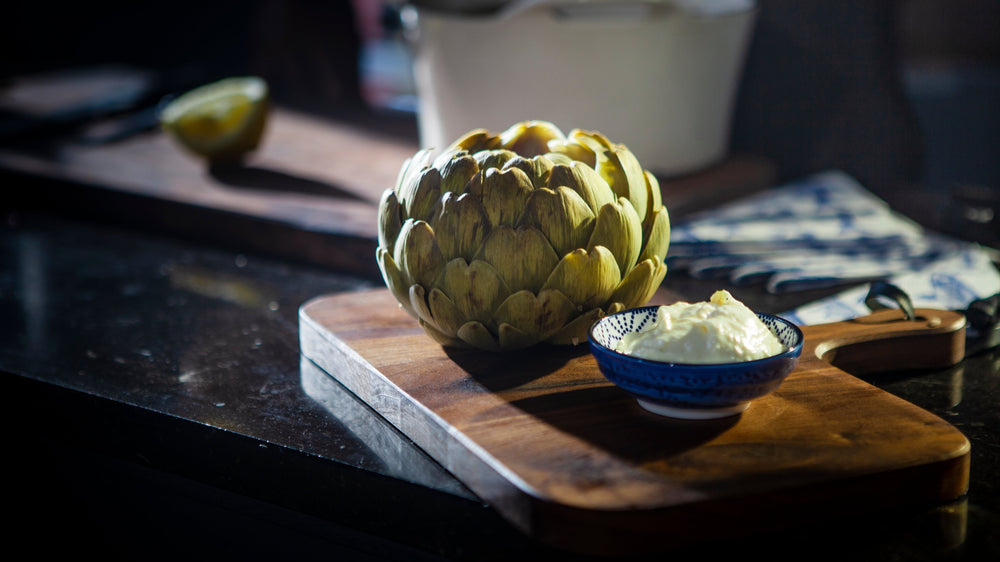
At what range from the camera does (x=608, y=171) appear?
27.1 inches

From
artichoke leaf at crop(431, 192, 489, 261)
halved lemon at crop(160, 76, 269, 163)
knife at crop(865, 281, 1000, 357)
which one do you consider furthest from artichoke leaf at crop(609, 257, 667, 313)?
halved lemon at crop(160, 76, 269, 163)

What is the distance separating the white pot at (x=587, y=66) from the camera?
1052 mm

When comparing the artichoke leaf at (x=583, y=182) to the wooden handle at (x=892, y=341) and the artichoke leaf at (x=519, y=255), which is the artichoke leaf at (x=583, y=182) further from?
the wooden handle at (x=892, y=341)

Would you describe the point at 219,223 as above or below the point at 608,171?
below

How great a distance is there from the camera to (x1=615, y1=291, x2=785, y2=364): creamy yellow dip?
1.86 ft

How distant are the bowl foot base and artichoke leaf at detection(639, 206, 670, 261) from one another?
0.15 metres

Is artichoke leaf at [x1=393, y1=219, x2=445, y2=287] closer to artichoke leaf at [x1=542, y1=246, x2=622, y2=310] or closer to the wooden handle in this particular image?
artichoke leaf at [x1=542, y1=246, x2=622, y2=310]

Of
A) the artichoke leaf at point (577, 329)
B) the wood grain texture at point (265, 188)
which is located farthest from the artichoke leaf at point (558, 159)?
the wood grain texture at point (265, 188)

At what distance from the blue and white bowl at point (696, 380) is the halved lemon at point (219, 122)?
0.88 meters

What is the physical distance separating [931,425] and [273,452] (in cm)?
41

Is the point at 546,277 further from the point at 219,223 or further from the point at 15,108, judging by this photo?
the point at 15,108

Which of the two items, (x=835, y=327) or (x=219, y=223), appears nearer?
(x=835, y=327)

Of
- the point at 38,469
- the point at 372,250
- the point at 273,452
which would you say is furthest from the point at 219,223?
the point at 273,452

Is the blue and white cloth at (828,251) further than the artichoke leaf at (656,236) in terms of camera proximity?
Yes
